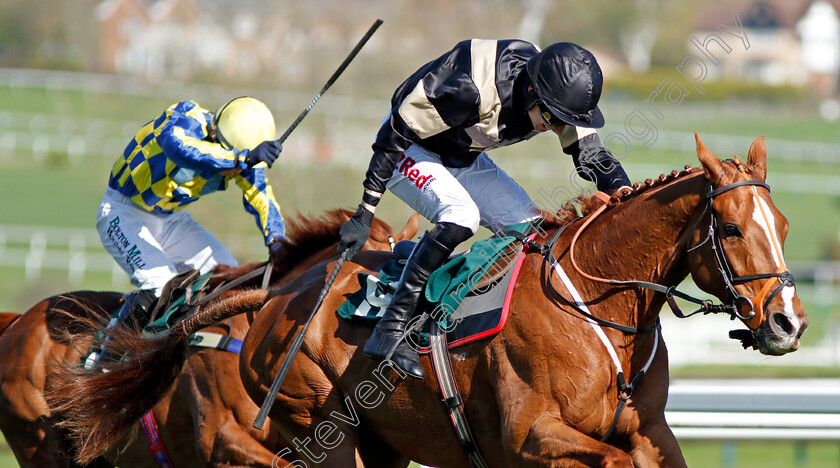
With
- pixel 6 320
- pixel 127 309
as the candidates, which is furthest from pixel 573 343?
pixel 6 320

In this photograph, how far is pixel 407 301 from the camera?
147 inches

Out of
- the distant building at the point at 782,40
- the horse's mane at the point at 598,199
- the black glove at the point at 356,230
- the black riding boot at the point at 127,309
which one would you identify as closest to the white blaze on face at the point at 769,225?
the horse's mane at the point at 598,199

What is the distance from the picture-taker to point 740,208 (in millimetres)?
3043

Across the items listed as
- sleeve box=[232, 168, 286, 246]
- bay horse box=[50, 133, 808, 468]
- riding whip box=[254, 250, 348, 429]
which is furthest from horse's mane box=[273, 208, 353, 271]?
riding whip box=[254, 250, 348, 429]

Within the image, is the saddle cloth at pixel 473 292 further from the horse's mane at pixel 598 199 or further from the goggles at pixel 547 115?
the goggles at pixel 547 115

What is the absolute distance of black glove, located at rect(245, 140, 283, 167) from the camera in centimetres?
496

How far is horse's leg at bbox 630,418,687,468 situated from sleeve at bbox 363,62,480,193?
1408 millimetres

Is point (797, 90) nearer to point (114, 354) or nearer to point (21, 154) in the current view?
point (21, 154)

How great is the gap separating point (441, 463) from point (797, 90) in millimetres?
45370

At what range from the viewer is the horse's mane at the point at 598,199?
3383mm

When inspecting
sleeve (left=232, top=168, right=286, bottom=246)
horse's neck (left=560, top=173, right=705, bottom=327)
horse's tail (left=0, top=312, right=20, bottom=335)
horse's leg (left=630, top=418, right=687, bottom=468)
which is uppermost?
horse's neck (left=560, top=173, right=705, bottom=327)

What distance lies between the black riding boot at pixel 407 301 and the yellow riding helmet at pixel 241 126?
180 cm

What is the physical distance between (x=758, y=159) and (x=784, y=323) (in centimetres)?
62

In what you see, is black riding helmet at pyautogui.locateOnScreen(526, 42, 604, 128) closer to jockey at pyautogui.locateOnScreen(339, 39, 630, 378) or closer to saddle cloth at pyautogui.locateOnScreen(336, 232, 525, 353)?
jockey at pyautogui.locateOnScreen(339, 39, 630, 378)
